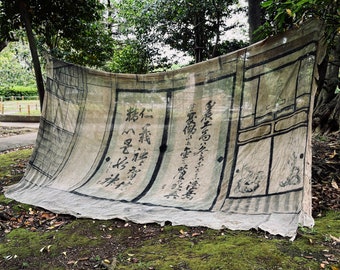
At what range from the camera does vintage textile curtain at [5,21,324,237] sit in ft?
8.63

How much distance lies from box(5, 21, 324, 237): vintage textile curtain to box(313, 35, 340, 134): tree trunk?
77.0 inches

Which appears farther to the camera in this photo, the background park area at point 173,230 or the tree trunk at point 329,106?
the tree trunk at point 329,106

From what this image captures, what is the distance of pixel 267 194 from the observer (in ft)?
8.57

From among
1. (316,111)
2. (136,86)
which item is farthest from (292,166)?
(316,111)

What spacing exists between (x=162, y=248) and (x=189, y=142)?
133cm

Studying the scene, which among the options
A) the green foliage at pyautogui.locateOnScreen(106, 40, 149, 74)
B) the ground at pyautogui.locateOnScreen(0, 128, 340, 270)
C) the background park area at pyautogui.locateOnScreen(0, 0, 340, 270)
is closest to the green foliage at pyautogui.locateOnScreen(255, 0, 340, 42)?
the background park area at pyautogui.locateOnScreen(0, 0, 340, 270)

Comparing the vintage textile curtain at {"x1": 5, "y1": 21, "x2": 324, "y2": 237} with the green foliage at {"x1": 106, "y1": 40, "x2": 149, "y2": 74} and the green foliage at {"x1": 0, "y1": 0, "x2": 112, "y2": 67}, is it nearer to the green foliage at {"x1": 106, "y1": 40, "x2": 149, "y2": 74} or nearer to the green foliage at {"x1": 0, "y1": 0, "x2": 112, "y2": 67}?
the green foliage at {"x1": 0, "y1": 0, "x2": 112, "y2": 67}

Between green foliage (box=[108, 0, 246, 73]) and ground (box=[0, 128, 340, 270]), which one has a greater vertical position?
green foliage (box=[108, 0, 246, 73])

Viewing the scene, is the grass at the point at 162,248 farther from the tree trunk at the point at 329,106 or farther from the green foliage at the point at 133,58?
the green foliage at the point at 133,58

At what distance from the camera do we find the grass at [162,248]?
6.31 feet

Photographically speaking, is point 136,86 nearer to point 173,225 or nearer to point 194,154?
point 194,154

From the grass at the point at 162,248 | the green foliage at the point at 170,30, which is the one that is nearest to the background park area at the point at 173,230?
the grass at the point at 162,248

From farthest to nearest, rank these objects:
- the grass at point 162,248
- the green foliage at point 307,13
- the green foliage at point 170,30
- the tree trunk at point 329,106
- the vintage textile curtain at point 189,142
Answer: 1. the green foliage at point 170,30
2. the tree trunk at point 329,106
3. the vintage textile curtain at point 189,142
4. the green foliage at point 307,13
5. the grass at point 162,248

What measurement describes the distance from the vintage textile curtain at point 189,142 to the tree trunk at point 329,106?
196 cm
